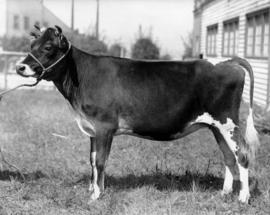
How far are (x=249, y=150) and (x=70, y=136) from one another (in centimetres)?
452

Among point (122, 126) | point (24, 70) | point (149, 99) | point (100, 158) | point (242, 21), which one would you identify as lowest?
point (100, 158)

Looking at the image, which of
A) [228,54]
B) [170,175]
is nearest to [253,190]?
[170,175]

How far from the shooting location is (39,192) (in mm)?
6043

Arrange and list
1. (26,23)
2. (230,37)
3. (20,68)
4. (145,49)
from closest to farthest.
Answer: (20,68) → (230,37) → (145,49) → (26,23)

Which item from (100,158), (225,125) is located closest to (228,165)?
(225,125)

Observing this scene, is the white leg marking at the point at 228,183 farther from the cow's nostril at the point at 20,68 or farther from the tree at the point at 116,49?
the tree at the point at 116,49

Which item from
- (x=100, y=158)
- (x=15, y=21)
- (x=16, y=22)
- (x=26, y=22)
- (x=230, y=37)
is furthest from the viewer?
(x=26, y=22)

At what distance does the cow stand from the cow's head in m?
0.01

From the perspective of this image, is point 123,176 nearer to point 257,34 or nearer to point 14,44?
point 257,34

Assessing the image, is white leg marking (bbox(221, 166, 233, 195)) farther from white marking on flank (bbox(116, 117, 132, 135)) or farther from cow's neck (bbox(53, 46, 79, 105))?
cow's neck (bbox(53, 46, 79, 105))

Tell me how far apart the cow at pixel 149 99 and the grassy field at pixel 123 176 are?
0.32 m

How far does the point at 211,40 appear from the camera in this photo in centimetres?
2414

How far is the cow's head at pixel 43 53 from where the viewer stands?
5562 mm

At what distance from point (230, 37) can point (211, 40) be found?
456 centimetres
